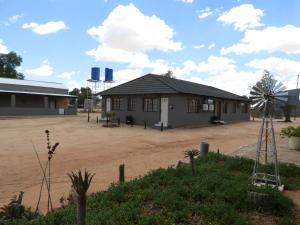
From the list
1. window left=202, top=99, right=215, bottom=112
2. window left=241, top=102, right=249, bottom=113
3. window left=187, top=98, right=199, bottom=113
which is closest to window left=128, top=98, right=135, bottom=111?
window left=187, top=98, right=199, bottom=113

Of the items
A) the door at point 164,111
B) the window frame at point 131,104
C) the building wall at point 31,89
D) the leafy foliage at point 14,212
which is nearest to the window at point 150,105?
the door at point 164,111

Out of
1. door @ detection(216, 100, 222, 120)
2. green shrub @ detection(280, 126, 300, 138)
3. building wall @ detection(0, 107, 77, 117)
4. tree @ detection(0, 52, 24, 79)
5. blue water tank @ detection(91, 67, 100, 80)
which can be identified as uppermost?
tree @ detection(0, 52, 24, 79)

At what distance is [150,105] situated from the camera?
24.3m

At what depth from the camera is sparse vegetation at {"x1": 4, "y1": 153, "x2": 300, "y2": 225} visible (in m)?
4.79

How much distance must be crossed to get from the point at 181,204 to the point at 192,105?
20166 mm

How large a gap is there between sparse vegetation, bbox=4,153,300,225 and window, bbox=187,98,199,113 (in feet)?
57.1

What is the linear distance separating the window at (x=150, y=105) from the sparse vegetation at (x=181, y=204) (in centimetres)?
1680

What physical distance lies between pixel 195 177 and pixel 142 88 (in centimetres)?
1828

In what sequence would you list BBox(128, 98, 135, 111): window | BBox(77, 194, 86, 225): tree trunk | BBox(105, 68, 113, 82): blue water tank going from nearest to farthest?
BBox(77, 194, 86, 225): tree trunk → BBox(128, 98, 135, 111): window → BBox(105, 68, 113, 82): blue water tank

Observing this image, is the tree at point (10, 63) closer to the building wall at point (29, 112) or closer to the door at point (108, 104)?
the building wall at point (29, 112)

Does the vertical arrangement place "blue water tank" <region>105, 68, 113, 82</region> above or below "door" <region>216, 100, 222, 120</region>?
above

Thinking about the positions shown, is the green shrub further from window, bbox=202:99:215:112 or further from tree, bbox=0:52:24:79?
tree, bbox=0:52:24:79

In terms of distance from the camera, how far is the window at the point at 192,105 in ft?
80.4

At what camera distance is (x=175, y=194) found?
18.7ft
